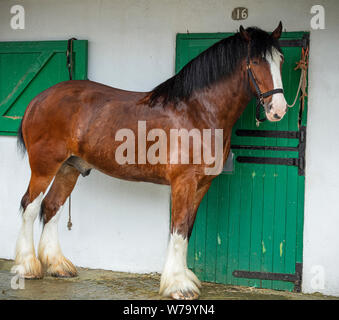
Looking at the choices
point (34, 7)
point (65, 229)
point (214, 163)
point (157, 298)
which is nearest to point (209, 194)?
point (214, 163)

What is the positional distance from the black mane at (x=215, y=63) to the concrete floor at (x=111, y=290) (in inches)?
62.1

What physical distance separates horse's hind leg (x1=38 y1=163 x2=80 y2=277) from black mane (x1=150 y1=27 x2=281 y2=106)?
112cm

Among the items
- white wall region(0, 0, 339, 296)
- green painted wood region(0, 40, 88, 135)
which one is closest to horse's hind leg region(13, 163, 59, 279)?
white wall region(0, 0, 339, 296)

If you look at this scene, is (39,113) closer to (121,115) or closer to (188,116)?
(121,115)

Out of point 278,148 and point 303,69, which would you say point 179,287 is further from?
point 303,69

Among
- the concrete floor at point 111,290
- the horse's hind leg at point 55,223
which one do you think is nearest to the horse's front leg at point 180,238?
the concrete floor at point 111,290

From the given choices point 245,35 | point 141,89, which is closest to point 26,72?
point 141,89

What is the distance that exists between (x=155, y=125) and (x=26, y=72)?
1.72 m

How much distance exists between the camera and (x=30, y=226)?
13.1 feet

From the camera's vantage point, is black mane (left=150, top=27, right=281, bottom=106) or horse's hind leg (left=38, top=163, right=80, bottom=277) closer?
black mane (left=150, top=27, right=281, bottom=106)

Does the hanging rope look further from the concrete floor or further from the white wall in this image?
the concrete floor

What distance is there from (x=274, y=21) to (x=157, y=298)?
2.55 meters

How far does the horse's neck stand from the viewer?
362cm

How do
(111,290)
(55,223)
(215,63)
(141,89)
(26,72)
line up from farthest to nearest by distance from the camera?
1. (26,72)
2. (141,89)
3. (55,223)
4. (111,290)
5. (215,63)
